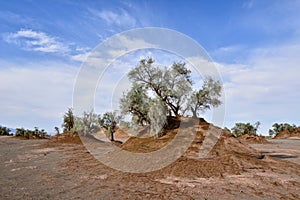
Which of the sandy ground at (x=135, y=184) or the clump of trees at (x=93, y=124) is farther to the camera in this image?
the clump of trees at (x=93, y=124)

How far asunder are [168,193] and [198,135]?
10152mm

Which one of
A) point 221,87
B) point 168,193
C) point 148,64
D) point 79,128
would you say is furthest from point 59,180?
point 79,128

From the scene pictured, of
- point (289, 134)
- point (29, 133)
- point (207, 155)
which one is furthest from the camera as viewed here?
point (289, 134)

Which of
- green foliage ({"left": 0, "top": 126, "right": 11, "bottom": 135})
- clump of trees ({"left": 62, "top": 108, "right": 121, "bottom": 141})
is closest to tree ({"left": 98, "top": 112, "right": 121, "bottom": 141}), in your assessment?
clump of trees ({"left": 62, "top": 108, "right": 121, "bottom": 141})

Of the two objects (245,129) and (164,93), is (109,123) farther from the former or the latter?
(245,129)

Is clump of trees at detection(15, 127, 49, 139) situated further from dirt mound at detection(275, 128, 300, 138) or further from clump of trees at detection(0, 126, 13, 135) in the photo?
dirt mound at detection(275, 128, 300, 138)

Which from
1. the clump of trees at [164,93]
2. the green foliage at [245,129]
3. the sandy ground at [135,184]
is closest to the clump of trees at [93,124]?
the clump of trees at [164,93]

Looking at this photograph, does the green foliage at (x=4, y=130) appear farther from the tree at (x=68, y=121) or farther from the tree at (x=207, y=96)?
the tree at (x=207, y=96)

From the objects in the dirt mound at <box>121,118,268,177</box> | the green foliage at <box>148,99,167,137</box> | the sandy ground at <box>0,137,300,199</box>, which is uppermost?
the green foliage at <box>148,99,167,137</box>

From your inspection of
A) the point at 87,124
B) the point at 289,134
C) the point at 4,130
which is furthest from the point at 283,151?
the point at 4,130

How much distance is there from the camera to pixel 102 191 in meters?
8.56

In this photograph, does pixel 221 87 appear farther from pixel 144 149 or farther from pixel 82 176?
pixel 82 176

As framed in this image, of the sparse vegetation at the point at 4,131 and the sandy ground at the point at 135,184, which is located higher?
the sparse vegetation at the point at 4,131

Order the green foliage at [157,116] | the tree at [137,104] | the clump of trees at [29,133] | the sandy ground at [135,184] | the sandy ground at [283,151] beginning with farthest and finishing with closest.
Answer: the clump of trees at [29,133] < the tree at [137,104] < the green foliage at [157,116] < the sandy ground at [283,151] < the sandy ground at [135,184]
